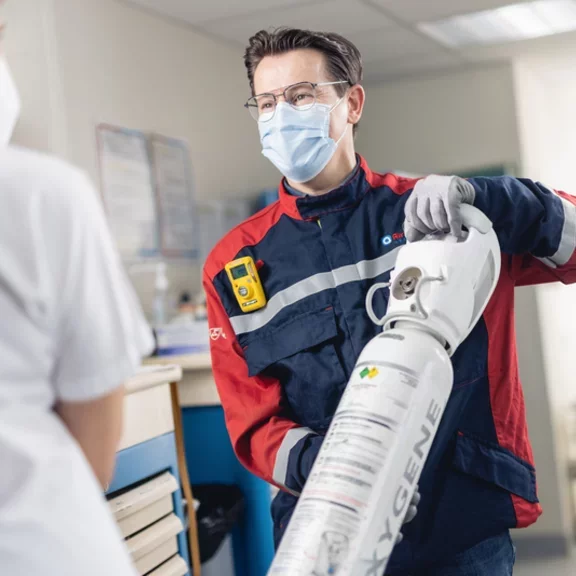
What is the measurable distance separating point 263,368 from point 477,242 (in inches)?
16.9

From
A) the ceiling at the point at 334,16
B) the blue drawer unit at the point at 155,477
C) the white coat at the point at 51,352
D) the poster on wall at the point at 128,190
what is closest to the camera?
the white coat at the point at 51,352

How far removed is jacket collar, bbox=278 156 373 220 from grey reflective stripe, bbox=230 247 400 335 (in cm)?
12

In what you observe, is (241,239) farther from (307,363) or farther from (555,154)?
(555,154)

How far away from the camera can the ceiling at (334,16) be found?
3486 millimetres

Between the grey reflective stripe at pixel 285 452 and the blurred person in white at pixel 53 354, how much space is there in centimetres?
62

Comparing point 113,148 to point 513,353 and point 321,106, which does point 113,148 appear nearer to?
point 321,106

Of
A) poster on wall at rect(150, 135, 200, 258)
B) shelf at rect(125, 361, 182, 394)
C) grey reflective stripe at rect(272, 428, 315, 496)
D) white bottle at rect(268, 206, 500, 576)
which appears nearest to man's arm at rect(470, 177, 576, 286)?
white bottle at rect(268, 206, 500, 576)

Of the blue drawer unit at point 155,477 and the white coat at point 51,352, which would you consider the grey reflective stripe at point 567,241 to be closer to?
the white coat at point 51,352

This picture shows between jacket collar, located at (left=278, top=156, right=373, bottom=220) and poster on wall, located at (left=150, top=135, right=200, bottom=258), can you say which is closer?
jacket collar, located at (left=278, top=156, right=373, bottom=220)

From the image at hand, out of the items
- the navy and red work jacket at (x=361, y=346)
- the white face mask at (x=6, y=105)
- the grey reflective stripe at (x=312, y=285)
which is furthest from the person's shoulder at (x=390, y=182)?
the white face mask at (x=6, y=105)

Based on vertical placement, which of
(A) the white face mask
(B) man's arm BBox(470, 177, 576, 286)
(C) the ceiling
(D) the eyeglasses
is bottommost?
(B) man's arm BBox(470, 177, 576, 286)

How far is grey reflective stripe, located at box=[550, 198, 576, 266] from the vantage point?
4.76 feet

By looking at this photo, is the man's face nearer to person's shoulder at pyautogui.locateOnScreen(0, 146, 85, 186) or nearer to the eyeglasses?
the eyeglasses

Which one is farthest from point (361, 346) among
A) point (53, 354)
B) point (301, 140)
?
point (53, 354)
